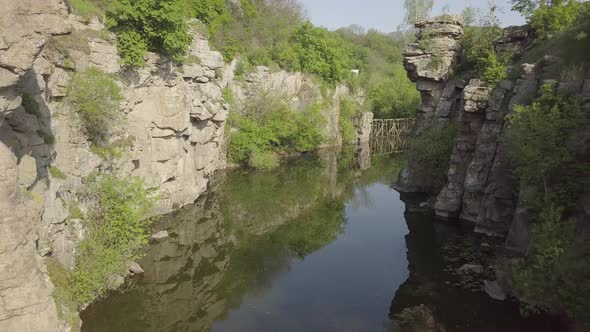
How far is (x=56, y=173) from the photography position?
15578 mm

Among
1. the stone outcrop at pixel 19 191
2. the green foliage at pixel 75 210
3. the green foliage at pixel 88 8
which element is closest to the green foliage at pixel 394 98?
the green foliage at pixel 88 8

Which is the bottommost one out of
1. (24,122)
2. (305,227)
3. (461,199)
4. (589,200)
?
(305,227)

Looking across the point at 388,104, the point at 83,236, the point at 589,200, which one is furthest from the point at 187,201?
the point at 388,104

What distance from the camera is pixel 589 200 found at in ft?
44.5

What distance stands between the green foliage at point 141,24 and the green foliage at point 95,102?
2990mm

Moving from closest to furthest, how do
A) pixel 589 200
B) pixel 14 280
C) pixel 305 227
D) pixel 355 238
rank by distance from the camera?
pixel 14 280
pixel 589 200
pixel 355 238
pixel 305 227

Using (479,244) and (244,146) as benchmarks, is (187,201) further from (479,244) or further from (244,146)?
(479,244)

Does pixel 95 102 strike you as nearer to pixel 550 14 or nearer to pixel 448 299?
pixel 448 299

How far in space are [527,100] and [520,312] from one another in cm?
1097

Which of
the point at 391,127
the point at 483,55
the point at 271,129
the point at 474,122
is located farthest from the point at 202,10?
the point at 391,127

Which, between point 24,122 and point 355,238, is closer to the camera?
point 24,122

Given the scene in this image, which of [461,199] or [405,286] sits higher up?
[461,199]

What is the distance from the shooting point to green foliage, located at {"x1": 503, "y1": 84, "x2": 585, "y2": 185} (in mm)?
16109

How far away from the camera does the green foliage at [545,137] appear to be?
52.9 ft
